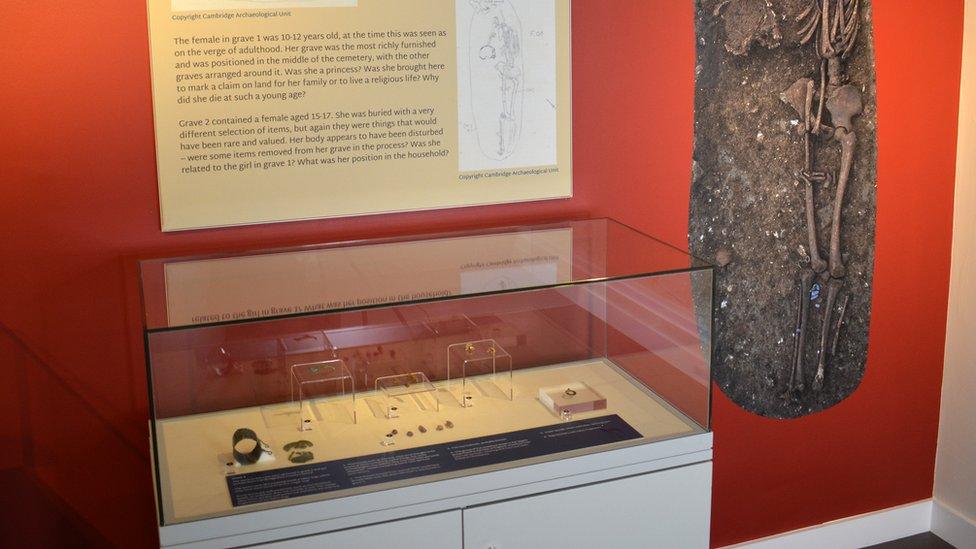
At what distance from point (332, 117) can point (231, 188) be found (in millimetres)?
357

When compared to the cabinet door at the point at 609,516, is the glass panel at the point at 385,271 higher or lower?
higher

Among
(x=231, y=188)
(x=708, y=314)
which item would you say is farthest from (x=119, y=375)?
(x=708, y=314)

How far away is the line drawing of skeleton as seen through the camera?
10.5ft

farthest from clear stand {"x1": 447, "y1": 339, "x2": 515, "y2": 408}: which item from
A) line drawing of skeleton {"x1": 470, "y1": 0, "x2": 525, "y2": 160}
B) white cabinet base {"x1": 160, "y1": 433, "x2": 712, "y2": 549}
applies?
line drawing of skeleton {"x1": 470, "y1": 0, "x2": 525, "y2": 160}

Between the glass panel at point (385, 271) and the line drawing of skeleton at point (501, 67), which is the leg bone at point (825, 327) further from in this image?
the line drawing of skeleton at point (501, 67)

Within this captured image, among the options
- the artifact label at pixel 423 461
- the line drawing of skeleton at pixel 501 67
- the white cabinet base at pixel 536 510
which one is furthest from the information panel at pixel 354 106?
the white cabinet base at pixel 536 510

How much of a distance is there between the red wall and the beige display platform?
56 centimetres

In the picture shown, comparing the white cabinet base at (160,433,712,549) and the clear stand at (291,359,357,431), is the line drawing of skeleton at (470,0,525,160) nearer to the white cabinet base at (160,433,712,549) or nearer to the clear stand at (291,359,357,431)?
the clear stand at (291,359,357,431)

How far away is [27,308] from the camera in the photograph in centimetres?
290

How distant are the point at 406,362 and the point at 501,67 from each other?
1.05 metres

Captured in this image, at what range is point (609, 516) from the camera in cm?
275

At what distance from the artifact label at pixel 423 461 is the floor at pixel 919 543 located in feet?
6.69

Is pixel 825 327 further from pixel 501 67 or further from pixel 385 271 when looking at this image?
pixel 385 271

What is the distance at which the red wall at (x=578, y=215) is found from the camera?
283 cm
